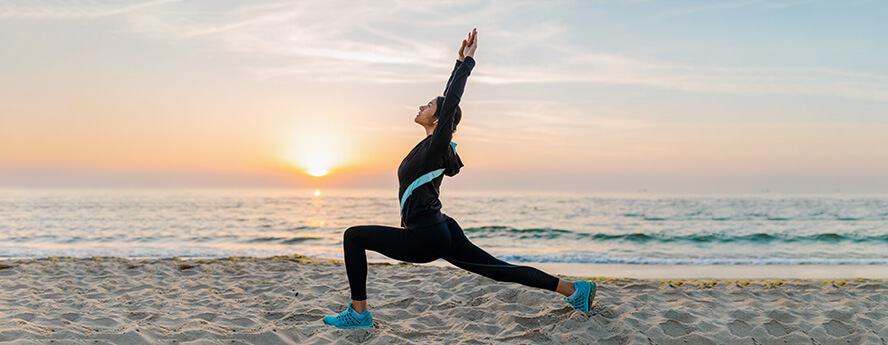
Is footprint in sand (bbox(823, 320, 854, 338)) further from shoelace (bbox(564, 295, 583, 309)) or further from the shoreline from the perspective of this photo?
the shoreline

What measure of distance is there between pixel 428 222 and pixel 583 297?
58.9 inches

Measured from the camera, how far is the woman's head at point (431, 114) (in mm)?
3650

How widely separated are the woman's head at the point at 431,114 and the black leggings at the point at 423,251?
0.72 metres

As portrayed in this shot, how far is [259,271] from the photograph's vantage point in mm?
7129

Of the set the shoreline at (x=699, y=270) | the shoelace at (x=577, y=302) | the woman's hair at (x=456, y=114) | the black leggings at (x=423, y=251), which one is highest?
the woman's hair at (x=456, y=114)

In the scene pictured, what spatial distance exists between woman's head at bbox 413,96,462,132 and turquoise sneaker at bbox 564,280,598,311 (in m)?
1.71

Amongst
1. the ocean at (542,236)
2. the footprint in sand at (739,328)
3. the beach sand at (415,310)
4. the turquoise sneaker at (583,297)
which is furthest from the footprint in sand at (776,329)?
the ocean at (542,236)

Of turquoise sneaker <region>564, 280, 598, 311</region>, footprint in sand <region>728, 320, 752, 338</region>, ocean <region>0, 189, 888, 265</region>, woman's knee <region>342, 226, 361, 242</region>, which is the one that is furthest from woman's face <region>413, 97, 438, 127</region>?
ocean <region>0, 189, 888, 265</region>

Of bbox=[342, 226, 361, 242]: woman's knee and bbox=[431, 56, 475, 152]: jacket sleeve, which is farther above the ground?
bbox=[431, 56, 475, 152]: jacket sleeve

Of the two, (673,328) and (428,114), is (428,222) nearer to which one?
(428,114)

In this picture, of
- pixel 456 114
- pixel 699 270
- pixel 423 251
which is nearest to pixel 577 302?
pixel 423 251

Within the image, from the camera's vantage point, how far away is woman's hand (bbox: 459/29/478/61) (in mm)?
3717

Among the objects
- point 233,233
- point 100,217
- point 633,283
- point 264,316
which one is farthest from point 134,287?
point 100,217

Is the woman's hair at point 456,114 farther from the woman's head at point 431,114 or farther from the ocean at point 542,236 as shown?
the ocean at point 542,236
